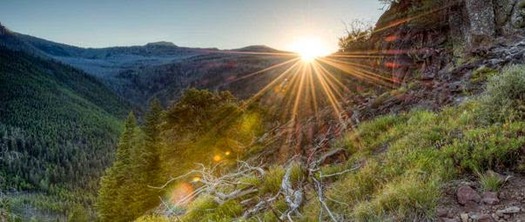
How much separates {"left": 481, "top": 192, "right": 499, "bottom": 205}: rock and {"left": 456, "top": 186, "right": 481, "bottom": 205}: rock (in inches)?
2.7

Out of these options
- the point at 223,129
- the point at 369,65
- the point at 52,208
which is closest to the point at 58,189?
the point at 52,208

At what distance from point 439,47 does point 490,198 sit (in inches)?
428

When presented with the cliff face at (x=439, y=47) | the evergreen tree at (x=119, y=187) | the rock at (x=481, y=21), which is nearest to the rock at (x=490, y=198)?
the cliff face at (x=439, y=47)

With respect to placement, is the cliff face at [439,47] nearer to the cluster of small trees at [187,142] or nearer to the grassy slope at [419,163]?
the grassy slope at [419,163]

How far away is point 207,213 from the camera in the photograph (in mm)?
8328

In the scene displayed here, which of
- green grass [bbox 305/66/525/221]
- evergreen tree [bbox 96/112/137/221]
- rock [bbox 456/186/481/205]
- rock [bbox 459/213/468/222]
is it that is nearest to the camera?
rock [bbox 459/213/468/222]

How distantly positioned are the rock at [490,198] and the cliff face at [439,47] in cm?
459

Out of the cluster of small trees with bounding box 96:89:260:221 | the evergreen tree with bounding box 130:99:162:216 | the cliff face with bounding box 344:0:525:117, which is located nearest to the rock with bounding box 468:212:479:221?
the cliff face with bounding box 344:0:525:117

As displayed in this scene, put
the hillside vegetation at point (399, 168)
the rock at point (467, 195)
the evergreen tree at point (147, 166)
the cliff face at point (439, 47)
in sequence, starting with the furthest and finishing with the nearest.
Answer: the evergreen tree at point (147, 166) → the cliff face at point (439, 47) → the hillside vegetation at point (399, 168) → the rock at point (467, 195)

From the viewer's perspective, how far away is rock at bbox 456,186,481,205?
5000 millimetres

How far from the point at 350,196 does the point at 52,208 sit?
16594 centimetres

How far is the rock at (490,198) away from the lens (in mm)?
4832

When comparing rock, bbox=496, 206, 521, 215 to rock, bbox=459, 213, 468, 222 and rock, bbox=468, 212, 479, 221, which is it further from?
rock, bbox=459, 213, 468, 222

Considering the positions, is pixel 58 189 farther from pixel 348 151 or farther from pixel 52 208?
pixel 348 151
